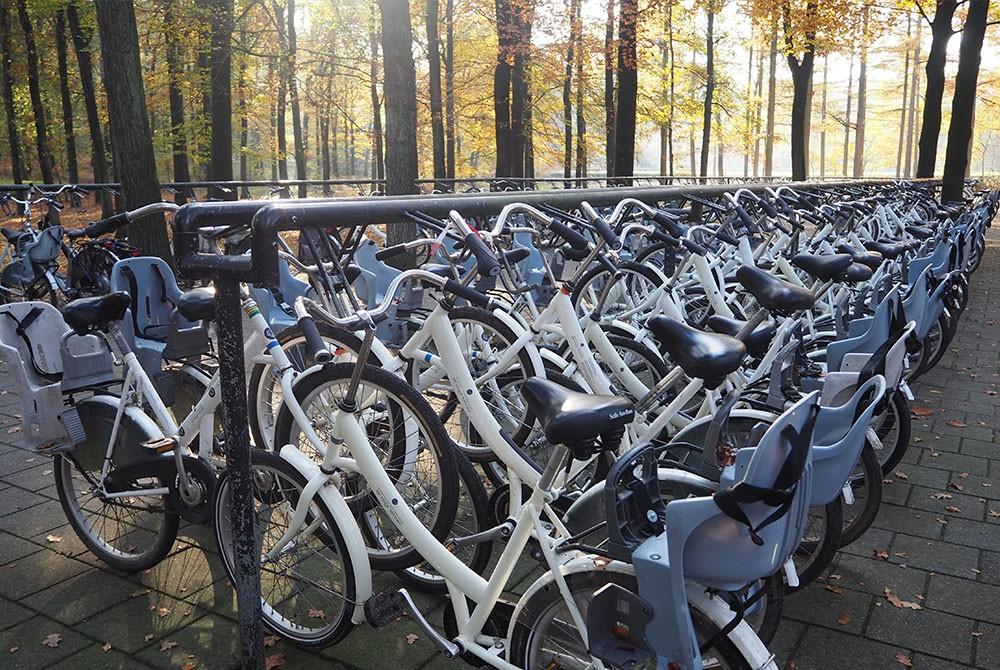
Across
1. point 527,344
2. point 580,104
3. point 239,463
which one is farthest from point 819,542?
point 580,104

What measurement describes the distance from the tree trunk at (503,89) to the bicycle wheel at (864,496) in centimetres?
1520

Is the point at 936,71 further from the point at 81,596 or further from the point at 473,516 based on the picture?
the point at 81,596

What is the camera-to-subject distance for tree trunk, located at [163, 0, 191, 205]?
15734mm

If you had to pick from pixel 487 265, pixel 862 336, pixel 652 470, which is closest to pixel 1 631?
pixel 487 265

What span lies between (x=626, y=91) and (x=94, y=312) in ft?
46.4

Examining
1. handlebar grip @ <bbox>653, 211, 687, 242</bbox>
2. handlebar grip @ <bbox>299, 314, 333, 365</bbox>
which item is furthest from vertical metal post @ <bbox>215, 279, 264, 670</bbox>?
handlebar grip @ <bbox>653, 211, 687, 242</bbox>

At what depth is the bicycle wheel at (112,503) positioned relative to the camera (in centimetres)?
323

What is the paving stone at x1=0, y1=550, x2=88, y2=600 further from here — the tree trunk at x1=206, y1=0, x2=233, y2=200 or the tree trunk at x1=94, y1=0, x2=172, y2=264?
the tree trunk at x1=206, y1=0, x2=233, y2=200

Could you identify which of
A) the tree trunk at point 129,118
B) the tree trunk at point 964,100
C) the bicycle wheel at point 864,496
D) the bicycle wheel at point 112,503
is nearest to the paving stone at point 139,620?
the bicycle wheel at point 112,503

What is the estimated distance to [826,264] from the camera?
12.5ft

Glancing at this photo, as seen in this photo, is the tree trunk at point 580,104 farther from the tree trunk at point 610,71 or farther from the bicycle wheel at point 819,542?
the bicycle wheel at point 819,542

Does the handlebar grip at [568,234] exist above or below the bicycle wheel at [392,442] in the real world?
above

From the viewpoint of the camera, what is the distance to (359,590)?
253 cm

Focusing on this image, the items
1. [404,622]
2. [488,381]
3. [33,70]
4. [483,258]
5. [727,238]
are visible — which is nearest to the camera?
[483,258]
